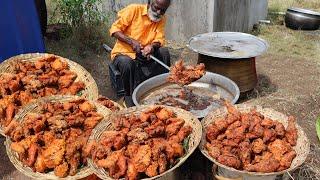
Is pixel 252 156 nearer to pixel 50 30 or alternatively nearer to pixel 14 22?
pixel 14 22

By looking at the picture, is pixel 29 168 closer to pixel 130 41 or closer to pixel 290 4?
pixel 130 41

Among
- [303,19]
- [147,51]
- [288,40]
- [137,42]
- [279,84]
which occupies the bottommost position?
[279,84]

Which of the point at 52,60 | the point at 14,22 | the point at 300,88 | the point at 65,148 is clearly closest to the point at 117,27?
the point at 52,60

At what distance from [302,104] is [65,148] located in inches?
173

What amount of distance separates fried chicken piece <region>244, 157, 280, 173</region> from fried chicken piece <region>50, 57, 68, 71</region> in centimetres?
273

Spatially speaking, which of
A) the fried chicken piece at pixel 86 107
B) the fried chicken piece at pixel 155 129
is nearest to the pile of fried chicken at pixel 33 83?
the fried chicken piece at pixel 86 107

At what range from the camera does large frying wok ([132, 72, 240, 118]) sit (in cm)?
507

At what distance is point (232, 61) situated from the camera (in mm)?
5551

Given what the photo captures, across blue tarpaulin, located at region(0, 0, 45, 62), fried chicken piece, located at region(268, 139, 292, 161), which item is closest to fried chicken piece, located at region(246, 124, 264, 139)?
fried chicken piece, located at region(268, 139, 292, 161)

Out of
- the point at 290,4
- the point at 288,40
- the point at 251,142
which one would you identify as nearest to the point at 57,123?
the point at 251,142

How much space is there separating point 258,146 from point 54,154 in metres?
1.94

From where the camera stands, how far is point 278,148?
3.37 metres

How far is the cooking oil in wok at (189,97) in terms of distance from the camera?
502 centimetres

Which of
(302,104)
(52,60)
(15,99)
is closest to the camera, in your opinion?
(15,99)
